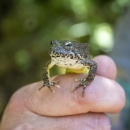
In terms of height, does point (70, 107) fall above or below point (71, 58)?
below

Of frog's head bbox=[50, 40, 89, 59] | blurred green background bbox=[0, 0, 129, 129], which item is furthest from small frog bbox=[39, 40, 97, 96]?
blurred green background bbox=[0, 0, 129, 129]

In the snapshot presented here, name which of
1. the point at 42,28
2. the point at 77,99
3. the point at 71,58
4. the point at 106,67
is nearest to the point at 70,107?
the point at 77,99

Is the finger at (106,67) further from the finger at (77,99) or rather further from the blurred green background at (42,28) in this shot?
the blurred green background at (42,28)

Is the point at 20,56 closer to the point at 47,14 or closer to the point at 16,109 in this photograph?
the point at 47,14

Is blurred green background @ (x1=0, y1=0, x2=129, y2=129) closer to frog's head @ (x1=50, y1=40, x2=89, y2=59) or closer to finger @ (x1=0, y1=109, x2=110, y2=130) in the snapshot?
frog's head @ (x1=50, y1=40, x2=89, y2=59)

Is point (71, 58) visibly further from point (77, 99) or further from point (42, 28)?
point (42, 28)

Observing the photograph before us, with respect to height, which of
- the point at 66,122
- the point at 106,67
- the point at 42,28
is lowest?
the point at 66,122

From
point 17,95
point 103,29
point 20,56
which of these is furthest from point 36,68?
point 17,95
